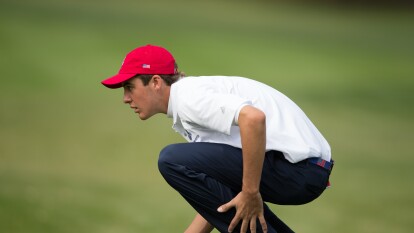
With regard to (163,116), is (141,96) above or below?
above

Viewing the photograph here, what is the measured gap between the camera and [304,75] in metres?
6.81

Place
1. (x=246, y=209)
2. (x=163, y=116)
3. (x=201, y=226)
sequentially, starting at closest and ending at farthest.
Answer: (x=246, y=209), (x=201, y=226), (x=163, y=116)

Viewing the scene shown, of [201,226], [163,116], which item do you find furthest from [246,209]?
[163,116]

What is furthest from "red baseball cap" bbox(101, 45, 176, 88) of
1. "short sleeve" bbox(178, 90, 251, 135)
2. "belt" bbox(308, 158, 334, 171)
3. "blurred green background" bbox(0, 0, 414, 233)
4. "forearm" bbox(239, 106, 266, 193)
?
"blurred green background" bbox(0, 0, 414, 233)

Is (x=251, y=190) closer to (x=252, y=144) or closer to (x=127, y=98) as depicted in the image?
(x=252, y=144)

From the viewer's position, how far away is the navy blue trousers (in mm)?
3350

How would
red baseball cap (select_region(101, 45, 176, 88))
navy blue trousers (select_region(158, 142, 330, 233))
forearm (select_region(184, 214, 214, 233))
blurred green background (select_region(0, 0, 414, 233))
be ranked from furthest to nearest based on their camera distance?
blurred green background (select_region(0, 0, 414, 233)) → forearm (select_region(184, 214, 214, 233)) → red baseball cap (select_region(101, 45, 176, 88)) → navy blue trousers (select_region(158, 142, 330, 233))

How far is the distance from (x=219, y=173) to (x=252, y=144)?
298 mm

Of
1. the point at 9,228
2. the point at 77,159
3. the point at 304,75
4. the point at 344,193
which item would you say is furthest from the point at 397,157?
the point at 9,228

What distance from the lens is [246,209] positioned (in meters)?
3.27

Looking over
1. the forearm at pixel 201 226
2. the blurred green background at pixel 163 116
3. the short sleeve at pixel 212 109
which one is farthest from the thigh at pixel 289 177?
the blurred green background at pixel 163 116

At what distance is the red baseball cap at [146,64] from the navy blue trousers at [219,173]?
0.29 metres

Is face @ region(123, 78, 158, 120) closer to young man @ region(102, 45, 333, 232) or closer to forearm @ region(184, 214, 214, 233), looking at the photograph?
young man @ region(102, 45, 333, 232)

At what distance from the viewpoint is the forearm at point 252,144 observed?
10.1 feet
